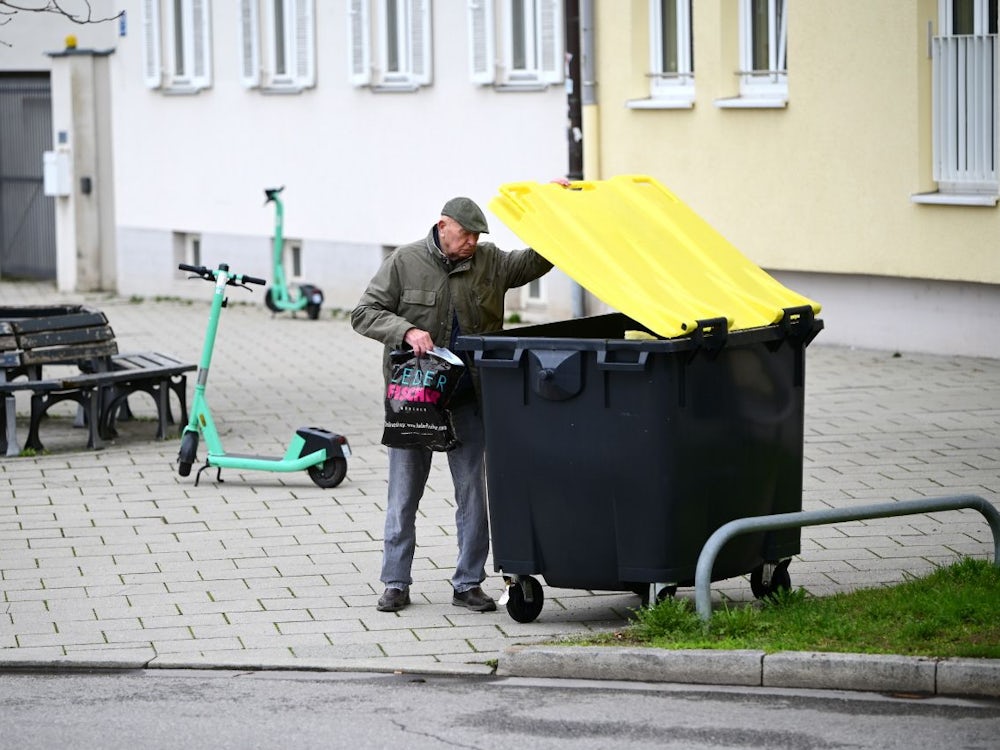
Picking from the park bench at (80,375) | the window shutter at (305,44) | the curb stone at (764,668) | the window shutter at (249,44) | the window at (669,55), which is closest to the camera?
the curb stone at (764,668)

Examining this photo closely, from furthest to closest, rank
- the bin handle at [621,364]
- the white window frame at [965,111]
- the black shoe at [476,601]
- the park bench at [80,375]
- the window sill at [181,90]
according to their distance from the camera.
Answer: the window sill at [181,90] → the white window frame at [965,111] → the park bench at [80,375] → the black shoe at [476,601] → the bin handle at [621,364]

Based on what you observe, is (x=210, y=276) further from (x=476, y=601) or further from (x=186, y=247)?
(x=186, y=247)

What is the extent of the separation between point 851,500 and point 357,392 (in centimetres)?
577

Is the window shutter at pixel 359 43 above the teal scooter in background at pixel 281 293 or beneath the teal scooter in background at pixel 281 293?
above

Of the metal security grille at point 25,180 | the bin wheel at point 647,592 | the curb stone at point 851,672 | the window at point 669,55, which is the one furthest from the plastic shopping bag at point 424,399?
the metal security grille at point 25,180

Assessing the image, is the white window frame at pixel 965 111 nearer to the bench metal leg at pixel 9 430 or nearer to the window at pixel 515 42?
the window at pixel 515 42

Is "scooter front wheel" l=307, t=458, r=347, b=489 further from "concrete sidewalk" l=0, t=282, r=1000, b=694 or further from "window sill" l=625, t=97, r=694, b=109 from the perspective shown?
"window sill" l=625, t=97, r=694, b=109

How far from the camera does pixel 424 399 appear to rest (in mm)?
7789

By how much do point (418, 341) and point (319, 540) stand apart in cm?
210

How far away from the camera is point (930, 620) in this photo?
6.94 meters

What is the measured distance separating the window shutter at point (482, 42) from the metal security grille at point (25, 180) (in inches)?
367

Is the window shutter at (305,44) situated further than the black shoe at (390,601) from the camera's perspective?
Yes

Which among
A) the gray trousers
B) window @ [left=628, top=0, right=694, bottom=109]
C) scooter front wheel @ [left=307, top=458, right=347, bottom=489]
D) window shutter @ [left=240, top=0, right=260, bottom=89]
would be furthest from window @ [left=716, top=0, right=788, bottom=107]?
the gray trousers

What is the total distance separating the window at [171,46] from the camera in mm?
24562
